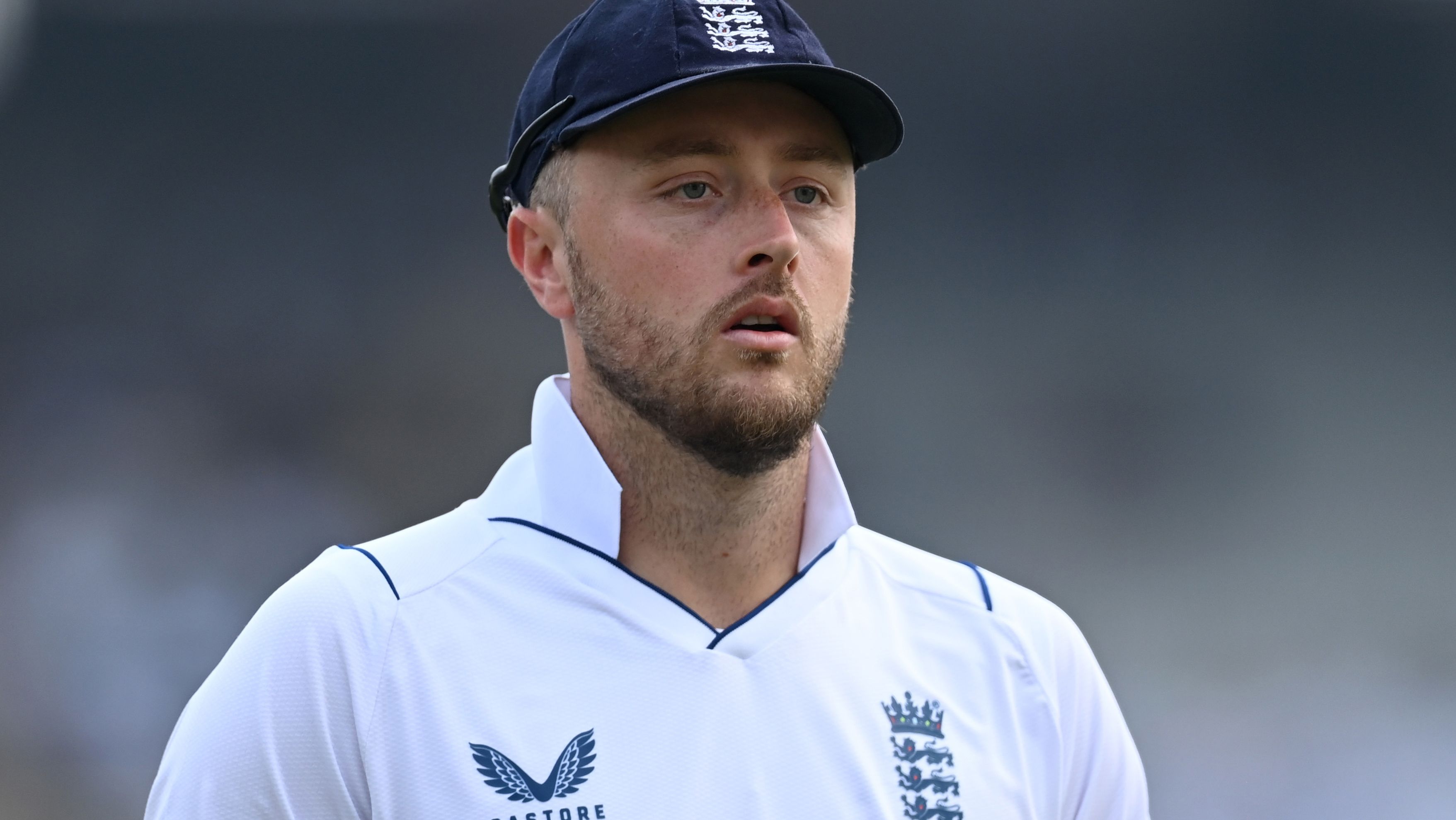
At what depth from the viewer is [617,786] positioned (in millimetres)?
1283

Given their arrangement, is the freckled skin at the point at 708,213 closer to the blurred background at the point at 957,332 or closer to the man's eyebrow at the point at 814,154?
the man's eyebrow at the point at 814,154

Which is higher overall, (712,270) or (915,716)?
(712,270)

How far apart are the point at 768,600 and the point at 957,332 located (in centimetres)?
402

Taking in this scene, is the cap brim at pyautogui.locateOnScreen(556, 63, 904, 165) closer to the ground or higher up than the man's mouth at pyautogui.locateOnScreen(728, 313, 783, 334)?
higher up

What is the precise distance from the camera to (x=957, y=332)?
17.6 feet

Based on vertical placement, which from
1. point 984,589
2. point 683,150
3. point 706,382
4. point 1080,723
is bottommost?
point 1080,723

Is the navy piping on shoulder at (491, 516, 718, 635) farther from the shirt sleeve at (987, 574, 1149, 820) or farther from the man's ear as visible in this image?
the shirt sleeve at (987, 574, 1149, 820)

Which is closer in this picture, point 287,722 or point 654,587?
point 287,722

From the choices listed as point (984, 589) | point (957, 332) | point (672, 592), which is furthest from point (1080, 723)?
point (957, 332)

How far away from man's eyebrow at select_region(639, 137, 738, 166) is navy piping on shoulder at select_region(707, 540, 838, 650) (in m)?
0.45

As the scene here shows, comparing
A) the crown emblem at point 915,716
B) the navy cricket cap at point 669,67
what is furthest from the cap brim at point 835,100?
the crown emblem at point 915,716

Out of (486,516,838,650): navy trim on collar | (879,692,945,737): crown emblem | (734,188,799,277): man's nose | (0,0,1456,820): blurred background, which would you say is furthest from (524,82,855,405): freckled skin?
(0,0,1456,820): blurred background

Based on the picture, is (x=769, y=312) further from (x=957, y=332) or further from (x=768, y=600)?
(x=957, y=332)

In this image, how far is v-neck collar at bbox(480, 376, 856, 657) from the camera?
4.66 feet
